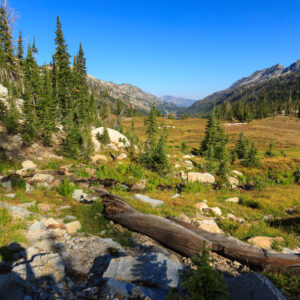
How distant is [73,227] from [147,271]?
12.7ft

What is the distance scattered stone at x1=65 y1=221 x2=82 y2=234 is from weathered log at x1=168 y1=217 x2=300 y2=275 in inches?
186

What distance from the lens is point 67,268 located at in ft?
14.7

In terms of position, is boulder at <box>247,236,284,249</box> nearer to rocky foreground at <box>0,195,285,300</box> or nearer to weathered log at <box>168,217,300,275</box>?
weathered log at <box>168,217,300,275</box>

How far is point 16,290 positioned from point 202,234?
523 cm

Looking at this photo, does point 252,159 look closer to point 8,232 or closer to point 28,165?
point 28,165

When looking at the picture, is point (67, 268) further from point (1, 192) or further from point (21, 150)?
point (21, 150)

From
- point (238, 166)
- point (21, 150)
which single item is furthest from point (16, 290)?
point (238, 166)

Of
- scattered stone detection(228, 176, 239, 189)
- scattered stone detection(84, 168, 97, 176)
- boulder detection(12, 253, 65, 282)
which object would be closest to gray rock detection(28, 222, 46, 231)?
boulder detection(12, 253, 65, 282)

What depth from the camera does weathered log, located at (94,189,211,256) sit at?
5613 millimetres

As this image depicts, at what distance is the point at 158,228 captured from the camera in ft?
21.3

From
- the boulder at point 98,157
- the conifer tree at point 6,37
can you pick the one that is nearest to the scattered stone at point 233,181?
the boulder at point 98,157

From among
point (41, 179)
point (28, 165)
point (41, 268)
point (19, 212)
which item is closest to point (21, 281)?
point (41, 268)

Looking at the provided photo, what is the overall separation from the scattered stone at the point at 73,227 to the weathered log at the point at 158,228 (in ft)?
4.76

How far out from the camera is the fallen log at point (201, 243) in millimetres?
4988
